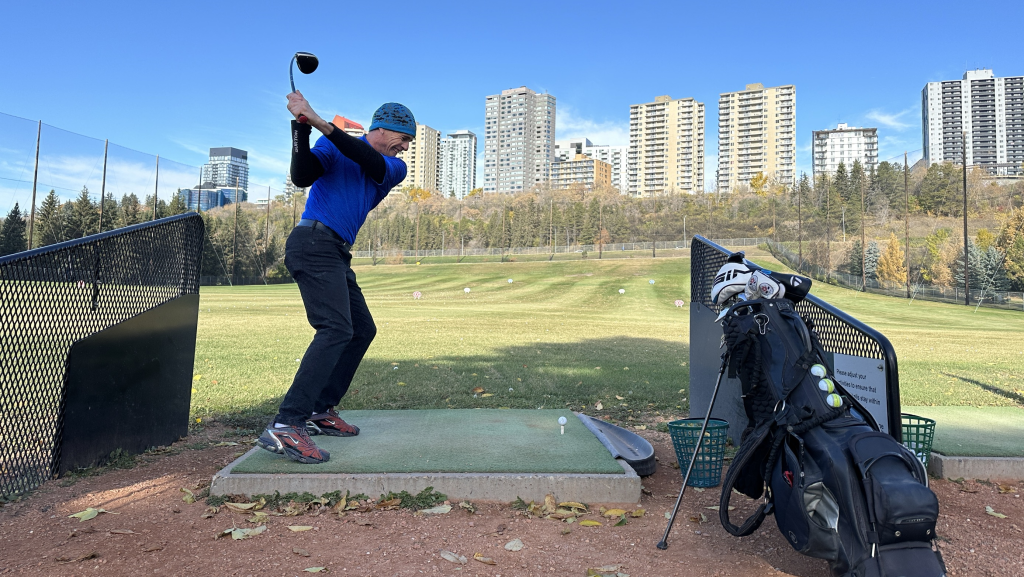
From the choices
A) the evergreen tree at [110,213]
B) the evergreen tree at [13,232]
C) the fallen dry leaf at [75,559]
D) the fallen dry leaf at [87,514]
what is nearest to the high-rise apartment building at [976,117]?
the evergreen tree at [110,213]

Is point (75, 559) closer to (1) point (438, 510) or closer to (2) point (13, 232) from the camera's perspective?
(1) point (438, 510)

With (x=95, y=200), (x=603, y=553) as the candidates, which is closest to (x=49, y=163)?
(x=95, y=200)

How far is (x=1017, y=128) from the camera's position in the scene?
172 metres

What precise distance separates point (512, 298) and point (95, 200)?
26.4 m

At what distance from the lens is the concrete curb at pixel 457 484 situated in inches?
135

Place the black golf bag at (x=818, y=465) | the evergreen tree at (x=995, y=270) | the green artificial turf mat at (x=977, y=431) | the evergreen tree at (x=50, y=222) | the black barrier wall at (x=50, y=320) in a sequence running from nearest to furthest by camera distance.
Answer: the black golf bag at (x=818, y=465), the black barrier wall at (x=50, y=320), the green artificial turf mat at (x=977, y=431), the evergreen tree at (x=50, y=222), the evergreen tree at (x=995, y=270)

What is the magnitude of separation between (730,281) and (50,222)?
41615 mm

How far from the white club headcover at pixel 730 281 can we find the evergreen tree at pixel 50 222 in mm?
39601

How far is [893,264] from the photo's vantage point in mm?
52250

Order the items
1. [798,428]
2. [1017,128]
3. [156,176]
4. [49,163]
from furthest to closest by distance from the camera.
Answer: [1017,128], [156,176], [49,163], [798,428]

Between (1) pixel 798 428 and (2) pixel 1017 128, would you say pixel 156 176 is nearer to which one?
(1) pixel 798 428

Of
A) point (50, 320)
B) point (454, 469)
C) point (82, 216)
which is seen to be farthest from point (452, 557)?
point (82, 216)

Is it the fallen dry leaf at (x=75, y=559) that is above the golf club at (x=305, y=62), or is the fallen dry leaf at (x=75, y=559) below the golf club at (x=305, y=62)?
below

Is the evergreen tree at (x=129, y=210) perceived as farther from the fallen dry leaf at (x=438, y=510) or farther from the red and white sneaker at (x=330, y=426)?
the fallen dry leaf at (x=438, y=510)
